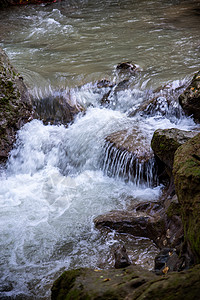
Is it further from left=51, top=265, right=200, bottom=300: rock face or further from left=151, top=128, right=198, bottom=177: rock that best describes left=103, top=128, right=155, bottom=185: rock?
left=51, top=265, right=200, bottom=300: rock face

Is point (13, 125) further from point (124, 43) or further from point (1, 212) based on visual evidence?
point (124, 43)

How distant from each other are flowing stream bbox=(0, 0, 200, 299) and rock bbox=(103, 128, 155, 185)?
0.46ft

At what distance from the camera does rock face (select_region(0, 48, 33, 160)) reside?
22.5 feet

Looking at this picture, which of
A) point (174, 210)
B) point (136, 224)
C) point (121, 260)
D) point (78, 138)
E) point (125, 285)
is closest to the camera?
point (125, 285)

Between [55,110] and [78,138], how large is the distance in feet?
4.19

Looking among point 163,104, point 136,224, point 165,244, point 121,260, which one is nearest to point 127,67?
point 163,104

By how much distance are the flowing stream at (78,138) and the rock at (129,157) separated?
141 mm

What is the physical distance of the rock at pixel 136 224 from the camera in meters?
4.20

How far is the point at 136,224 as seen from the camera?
4.41 m

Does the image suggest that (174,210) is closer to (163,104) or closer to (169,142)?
(169,142)

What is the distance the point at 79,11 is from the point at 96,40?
16.8 ft

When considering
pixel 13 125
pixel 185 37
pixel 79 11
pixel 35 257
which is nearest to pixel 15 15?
pixel 79 11

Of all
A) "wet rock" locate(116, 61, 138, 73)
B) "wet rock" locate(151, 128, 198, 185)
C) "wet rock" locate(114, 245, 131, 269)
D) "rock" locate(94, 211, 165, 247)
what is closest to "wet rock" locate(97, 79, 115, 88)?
"wet rock" locate(116, 61, 138, 73)

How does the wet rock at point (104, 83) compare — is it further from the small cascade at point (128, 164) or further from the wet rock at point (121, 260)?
the wet rock at point (121, 260)
